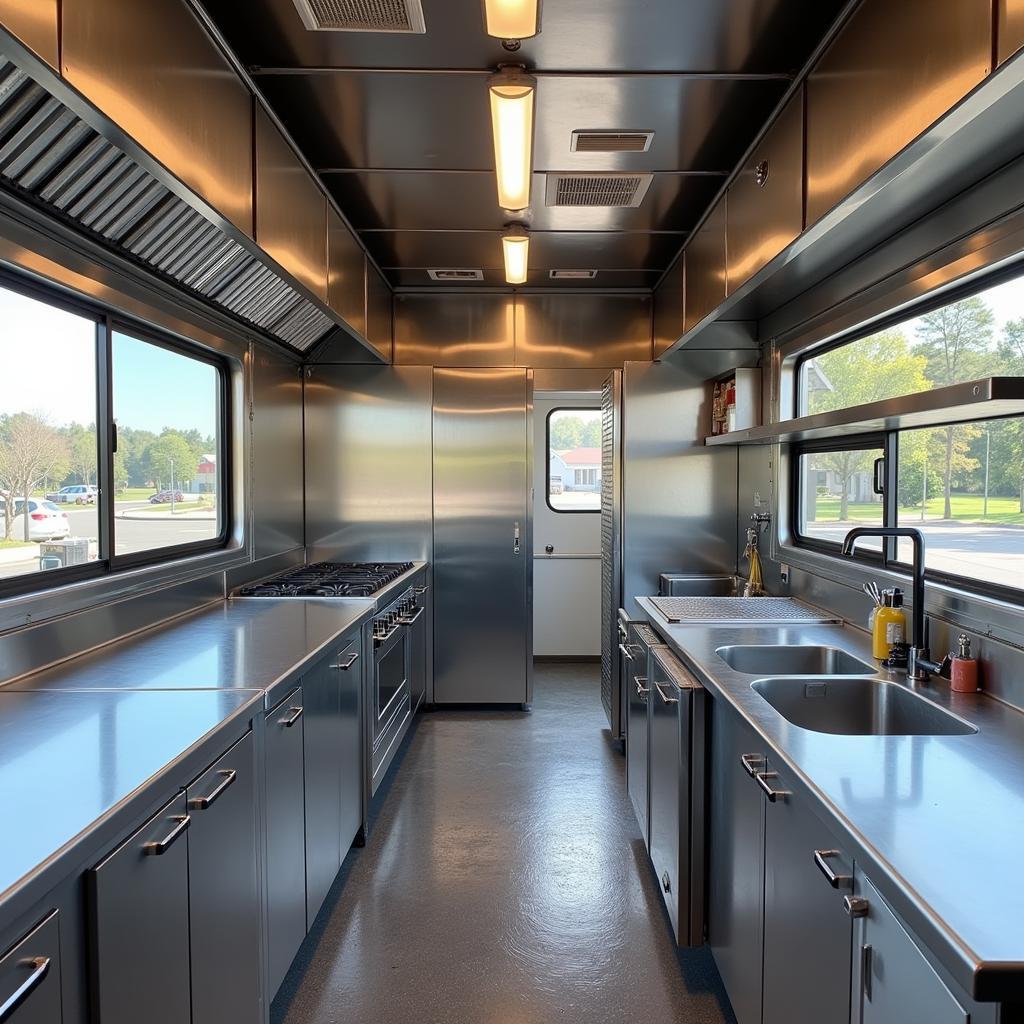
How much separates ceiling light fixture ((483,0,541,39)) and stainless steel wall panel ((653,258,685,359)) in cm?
212

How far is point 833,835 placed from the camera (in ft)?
3.99

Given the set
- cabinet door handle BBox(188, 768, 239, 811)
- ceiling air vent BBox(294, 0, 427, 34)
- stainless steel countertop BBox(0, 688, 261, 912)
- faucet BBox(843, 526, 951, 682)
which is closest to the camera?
stainless steel countertop BBox(0, 688, 261, 912)

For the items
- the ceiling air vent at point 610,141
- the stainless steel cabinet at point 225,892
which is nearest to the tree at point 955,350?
the ceiling air vent at point 610,141

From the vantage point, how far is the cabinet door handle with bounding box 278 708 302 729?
1.99 metres

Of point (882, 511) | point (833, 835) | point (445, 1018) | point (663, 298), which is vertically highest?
point (663, 298)

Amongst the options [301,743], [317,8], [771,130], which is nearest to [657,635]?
[301,743]

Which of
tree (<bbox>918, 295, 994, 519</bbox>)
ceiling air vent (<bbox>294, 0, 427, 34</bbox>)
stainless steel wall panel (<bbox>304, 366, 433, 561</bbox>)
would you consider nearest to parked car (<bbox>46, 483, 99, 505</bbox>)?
ceiling air vent (<bbox>294, 0, 427, 34</bbox>)

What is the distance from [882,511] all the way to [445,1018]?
7.04ft

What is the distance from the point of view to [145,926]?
124 centimetres

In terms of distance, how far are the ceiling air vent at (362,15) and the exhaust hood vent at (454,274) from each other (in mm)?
2270

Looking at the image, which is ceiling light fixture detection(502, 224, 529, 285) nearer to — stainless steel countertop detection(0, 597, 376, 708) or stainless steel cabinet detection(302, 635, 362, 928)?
stainless steel countertop detection(0, 597, 376, 708)

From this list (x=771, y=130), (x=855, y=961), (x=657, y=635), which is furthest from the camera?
(x=657, y=635)

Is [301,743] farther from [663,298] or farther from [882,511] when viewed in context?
[663,298]

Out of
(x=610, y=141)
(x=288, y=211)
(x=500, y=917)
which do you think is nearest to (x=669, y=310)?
(x=610, y=141)
